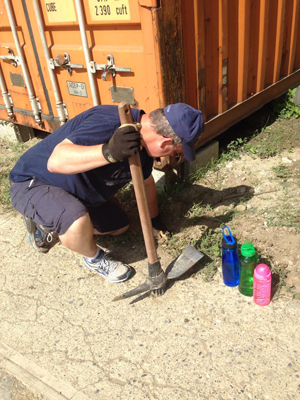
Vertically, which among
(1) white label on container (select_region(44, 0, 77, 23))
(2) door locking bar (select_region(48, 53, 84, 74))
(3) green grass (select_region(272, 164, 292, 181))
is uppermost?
(1) white label on container (select_region(44, 0, 77, 23))

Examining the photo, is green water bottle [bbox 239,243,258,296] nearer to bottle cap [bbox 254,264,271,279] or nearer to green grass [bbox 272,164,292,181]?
bottle cap [bbox 254,264,271,279]

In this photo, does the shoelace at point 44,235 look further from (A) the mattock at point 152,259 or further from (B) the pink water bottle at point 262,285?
(B) the pink water bottle at point 262,285

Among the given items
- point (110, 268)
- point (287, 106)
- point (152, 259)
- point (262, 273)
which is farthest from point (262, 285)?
point (287, 106)

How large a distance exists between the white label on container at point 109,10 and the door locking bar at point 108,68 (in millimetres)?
302

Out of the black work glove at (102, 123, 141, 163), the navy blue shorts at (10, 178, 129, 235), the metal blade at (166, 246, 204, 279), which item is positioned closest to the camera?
the black work glove at (102, 123, 141, 163)

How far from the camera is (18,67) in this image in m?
4.30

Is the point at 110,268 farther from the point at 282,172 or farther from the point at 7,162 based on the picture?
the point at 7,162

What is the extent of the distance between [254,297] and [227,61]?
2.22 meters

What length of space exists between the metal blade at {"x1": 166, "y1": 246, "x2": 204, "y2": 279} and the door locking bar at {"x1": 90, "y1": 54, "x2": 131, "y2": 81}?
1.57 m

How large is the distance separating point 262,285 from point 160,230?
1.09 meters

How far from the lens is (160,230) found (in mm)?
3318

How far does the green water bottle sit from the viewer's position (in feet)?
8.32

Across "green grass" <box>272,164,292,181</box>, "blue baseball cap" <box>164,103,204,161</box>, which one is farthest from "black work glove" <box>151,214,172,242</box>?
"green grass" <box>272,164,292,181</box>

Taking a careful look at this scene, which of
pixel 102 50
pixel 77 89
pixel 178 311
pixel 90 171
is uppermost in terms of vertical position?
pixel 102 50
